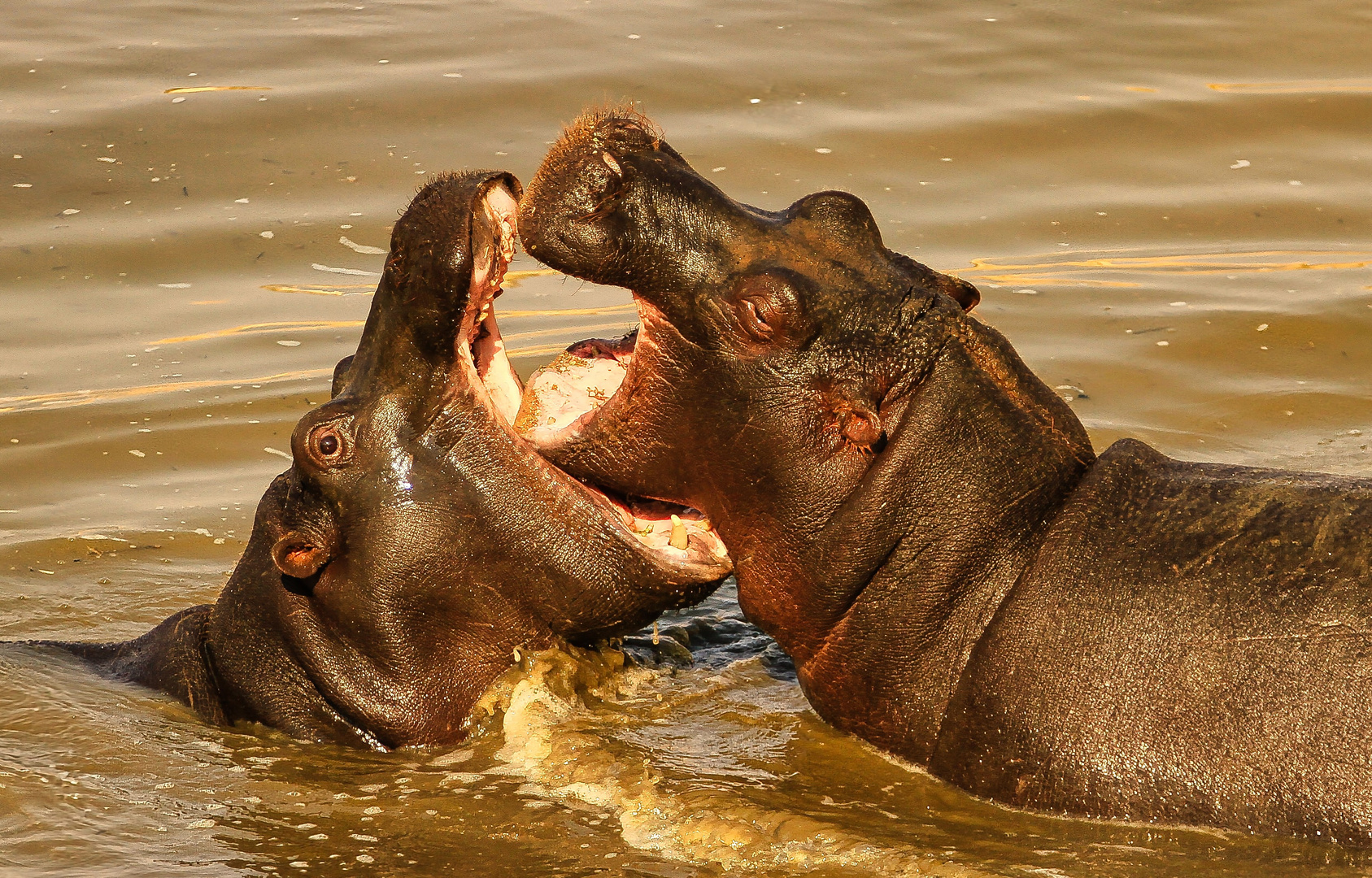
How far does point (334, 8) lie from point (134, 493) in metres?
8.25

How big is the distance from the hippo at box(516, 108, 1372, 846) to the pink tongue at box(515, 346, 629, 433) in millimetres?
164

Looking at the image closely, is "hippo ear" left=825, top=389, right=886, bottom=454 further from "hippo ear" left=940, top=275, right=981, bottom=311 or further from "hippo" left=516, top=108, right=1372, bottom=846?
"hippo ear" left=940, top=275, right=981, bottom=311

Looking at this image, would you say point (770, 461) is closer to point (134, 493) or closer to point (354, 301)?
point (134, 493)

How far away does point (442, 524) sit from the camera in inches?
227

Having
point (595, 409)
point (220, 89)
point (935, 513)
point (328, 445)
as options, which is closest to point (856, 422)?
point (935, 513)

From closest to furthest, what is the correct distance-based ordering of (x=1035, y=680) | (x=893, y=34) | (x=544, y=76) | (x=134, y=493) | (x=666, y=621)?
(x=1035, y=680)
(x=666, y=621)
(x=134, y=493)
(x=544, y=76)
(x=893, y=34)

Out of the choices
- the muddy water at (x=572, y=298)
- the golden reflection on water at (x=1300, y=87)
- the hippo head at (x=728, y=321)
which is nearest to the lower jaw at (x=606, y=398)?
the hippo head at (x=728, y=321)

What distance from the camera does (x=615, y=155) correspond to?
5.48 meters

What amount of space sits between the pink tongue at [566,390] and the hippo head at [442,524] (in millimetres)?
109

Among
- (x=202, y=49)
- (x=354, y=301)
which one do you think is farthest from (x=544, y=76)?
(x=354, y=301)

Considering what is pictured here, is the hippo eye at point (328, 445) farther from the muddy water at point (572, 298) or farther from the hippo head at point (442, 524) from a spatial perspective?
the muddy water at point (572, 298)

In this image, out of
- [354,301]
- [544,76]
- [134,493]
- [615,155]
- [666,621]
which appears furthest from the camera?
[544,76]

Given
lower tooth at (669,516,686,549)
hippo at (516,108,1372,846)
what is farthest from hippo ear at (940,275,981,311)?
lower tooth at (669,516,686,549)

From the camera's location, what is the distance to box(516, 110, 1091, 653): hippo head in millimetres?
5285
